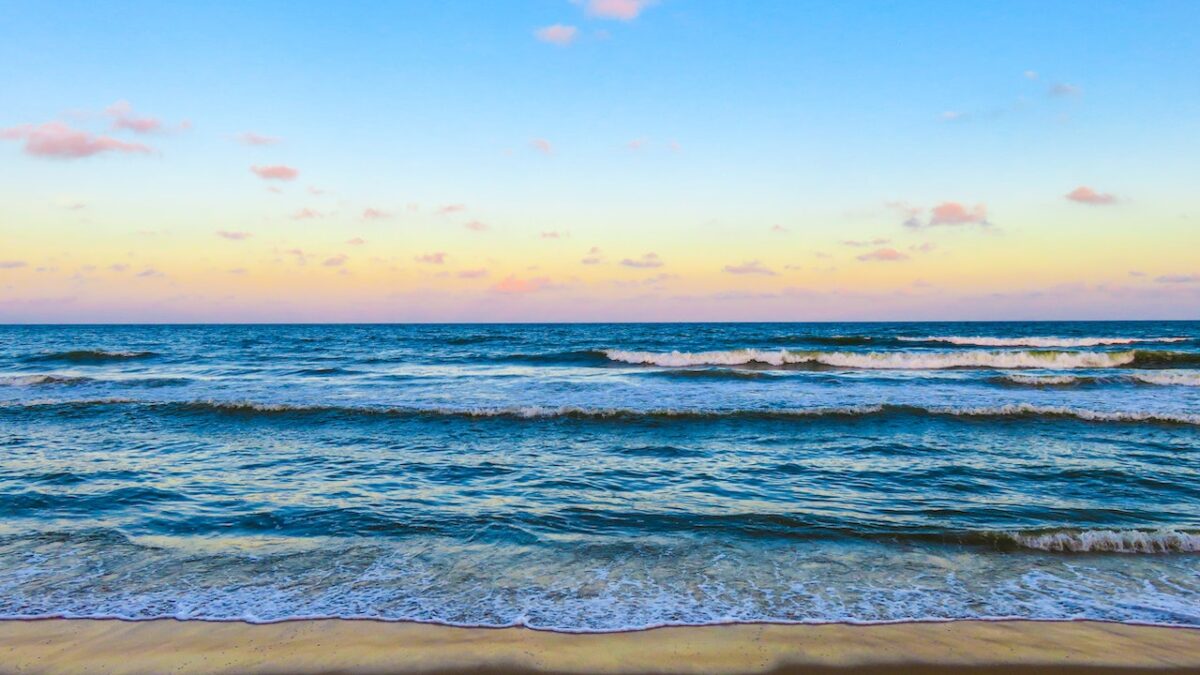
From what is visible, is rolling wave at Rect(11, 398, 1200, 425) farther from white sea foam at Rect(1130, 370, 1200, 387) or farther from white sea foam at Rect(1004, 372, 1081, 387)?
white sea foam at Rect(1130, 370, 1200, 387)

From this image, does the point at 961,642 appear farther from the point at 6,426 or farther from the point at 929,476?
the point at 6,426

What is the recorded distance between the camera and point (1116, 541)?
6945mm

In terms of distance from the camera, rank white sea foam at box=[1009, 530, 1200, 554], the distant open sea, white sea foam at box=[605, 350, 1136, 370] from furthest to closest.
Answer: white sea foam at box=[605, 350, 1136, 370] < white sea foam at box=[1009, 530, 1200, 554] < the distant open sea

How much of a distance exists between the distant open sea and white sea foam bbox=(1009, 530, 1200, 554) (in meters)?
0.03

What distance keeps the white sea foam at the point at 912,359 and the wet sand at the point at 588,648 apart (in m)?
26.9

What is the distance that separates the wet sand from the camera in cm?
456

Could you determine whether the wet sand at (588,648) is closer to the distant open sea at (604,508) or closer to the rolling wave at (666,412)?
the distant open sea at (604,508)

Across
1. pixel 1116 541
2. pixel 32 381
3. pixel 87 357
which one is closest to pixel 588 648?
pixel 1116 541

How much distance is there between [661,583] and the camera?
6.05m

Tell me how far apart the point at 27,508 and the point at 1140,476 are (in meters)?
14.8

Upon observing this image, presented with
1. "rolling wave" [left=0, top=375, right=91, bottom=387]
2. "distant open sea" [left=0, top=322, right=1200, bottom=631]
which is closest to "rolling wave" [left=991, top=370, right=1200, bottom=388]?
"distant open sea" [left=0, top=322, right=1200, bottom=631]

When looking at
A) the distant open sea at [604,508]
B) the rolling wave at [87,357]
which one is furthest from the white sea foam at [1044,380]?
the rolling wave at [87,357]

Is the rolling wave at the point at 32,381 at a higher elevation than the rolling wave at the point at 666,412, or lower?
higher

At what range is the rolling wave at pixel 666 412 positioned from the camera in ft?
51.5
